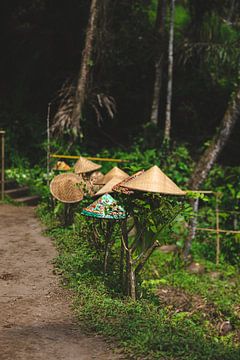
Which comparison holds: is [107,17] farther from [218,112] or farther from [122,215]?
[122,215]

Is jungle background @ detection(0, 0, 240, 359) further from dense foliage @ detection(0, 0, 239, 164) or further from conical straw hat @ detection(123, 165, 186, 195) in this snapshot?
conical straw hat @ detection(123, 165, 186, 195)

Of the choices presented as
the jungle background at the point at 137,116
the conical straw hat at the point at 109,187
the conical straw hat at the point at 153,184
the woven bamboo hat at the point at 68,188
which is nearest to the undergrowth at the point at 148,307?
the jungle background at the point at 137,116

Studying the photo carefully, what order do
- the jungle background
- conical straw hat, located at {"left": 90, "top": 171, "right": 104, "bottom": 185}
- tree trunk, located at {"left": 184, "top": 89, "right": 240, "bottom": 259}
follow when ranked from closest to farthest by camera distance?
the jungle background
conical straw hat, located at {"left": 90, "top": 171, "right": 104, "bottom": 185}
tree trunk, located at {"left": 184, "top": 89, "right": 240, "bottom": 259}

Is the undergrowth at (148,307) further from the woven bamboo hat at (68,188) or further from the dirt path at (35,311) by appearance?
the woven bamboo hat at (68,188)

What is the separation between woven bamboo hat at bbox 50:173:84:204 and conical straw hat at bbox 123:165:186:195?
257 centimetres

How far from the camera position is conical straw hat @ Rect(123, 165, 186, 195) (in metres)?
5.17

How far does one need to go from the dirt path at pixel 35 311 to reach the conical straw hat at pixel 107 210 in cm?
82

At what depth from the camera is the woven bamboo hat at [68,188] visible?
7832 mm

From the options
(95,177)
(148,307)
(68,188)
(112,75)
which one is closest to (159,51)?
(112,75)

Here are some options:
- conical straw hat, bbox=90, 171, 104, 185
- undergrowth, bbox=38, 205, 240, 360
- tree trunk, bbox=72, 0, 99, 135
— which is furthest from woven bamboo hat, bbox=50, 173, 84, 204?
tree trunk, bbox=72, 0, 99, 135

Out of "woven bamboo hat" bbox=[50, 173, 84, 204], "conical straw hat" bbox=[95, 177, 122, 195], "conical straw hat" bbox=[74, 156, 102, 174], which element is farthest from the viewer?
"conical straw hat" bbox=[74, 156, 102, 174]

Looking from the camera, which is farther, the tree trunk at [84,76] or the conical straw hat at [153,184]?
the tree trunk at [84,76]

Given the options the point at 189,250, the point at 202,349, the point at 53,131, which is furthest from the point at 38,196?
the point at 202,349

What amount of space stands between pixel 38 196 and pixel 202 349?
6.70 m
